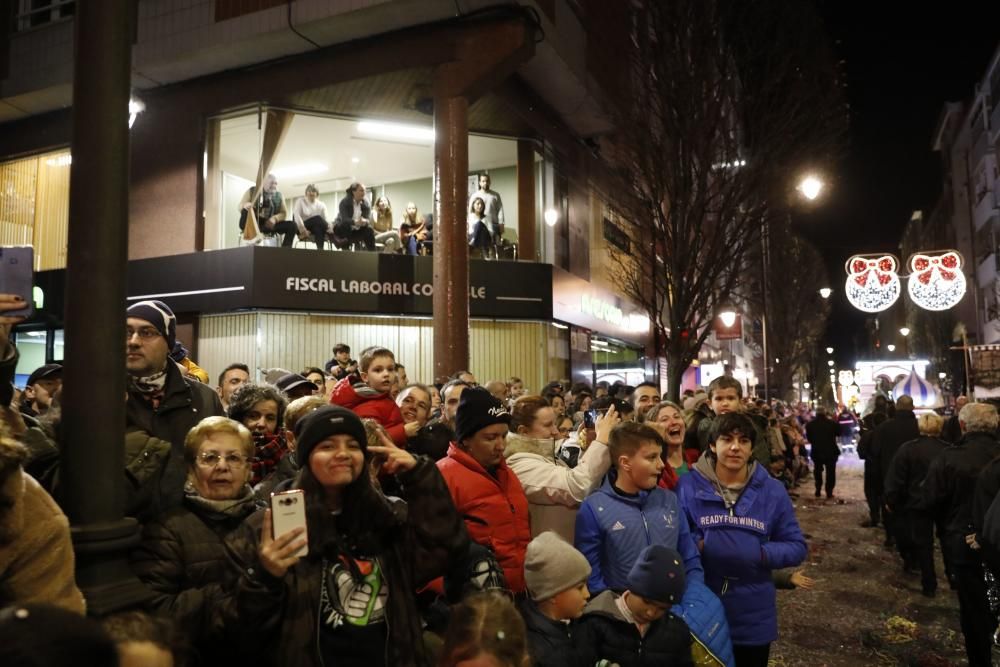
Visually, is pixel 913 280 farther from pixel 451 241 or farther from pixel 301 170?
pixel 301 170

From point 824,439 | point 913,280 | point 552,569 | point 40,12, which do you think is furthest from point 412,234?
point 552,569

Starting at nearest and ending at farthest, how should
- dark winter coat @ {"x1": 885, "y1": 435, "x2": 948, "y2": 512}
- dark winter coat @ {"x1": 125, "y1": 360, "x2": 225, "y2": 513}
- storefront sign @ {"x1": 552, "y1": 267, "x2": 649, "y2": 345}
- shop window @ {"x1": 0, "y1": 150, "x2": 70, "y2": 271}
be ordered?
dark winter coat @ {"x1": 125, "y1": 360, "x2": 225, "y2": 513}, dark winter coat @ {"x1": 885, "y1": 435, "x2": 948, "y2": 512}, storefront sign @ {"x1": 552, "y1": 267, "x2": 649, "y2": 345}, shop window @ {"x1": 0, "y1": 150, "x2": 70, "y2": 271}

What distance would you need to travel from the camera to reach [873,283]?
1739 cm

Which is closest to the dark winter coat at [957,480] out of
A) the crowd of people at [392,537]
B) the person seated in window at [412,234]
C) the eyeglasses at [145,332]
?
the crowd of people at [392,537]

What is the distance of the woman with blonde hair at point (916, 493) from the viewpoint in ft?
28.2

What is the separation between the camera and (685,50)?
12.9m

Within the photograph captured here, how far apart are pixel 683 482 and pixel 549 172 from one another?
1478cm

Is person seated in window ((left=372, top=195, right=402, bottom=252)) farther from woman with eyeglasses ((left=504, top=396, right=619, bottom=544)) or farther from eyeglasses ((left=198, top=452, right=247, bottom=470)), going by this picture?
→ eyeglasses ((left=198, top=452, right=247, bottom=470))

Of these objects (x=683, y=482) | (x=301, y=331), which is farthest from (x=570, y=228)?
(x=683, y=482)

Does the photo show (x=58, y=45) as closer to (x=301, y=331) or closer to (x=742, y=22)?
(x=301, y=331)

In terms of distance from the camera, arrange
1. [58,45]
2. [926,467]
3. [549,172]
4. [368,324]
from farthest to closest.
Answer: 1. [549,172]
2. [58,45]
3. [368,324]
4. [926,467]

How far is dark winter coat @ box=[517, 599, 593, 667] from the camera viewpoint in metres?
3.10

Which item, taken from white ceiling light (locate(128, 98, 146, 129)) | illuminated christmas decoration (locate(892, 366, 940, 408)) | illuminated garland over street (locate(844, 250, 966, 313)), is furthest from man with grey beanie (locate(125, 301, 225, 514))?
illuminated christmas decoration (locate(892, 366, 940, 408))

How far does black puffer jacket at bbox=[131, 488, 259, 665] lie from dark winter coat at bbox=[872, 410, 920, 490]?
37.3 ft
